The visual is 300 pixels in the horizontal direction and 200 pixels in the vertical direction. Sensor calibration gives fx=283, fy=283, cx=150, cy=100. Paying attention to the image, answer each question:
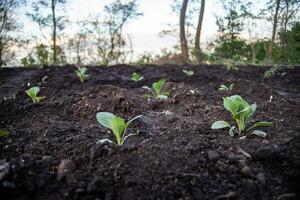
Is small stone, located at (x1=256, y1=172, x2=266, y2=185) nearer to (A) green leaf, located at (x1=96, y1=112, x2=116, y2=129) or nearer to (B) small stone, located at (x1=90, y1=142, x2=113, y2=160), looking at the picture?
(B) small stone, located at (x1=90, y1=142, x2=113, y2=160)

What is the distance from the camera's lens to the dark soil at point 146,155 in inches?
63.2

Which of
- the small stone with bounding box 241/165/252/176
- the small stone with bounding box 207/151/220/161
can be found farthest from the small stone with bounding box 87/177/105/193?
the small stone with bounding box 241/165/252/176

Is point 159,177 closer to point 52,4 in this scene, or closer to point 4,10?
point 4,10

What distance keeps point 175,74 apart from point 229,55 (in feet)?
19.4

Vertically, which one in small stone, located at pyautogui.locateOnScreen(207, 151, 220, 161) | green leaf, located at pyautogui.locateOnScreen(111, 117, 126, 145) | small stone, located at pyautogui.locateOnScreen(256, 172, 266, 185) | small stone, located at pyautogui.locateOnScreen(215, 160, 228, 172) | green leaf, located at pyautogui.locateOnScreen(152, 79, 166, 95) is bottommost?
small stone, located at pyautogui.locateOnScreen(256, 172, 266, 185)

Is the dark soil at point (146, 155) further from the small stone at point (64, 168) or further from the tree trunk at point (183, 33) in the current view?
the tree trunk at point (183, 33)

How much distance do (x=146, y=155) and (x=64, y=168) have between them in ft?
1.75

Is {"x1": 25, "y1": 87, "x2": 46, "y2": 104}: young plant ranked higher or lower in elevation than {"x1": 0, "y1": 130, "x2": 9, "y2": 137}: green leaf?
higher

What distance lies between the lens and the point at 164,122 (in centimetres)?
291

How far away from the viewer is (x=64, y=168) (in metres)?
1.80

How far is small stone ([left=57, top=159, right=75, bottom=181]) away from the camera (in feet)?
5.70

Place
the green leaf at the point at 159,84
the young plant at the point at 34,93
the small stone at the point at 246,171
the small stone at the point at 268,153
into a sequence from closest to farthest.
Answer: the small stone at the point at 246,171 < the small stone at the point at 268,153 < the young plant at the point at 34,93 < the green leaf at the point at 159,84

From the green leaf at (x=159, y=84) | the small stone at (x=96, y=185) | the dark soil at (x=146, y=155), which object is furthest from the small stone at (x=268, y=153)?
the green leaf at (x=159, y=84)

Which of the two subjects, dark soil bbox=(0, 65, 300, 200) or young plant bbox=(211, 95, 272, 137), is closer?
dark soil bbox=(0, 65, 300, 200)
